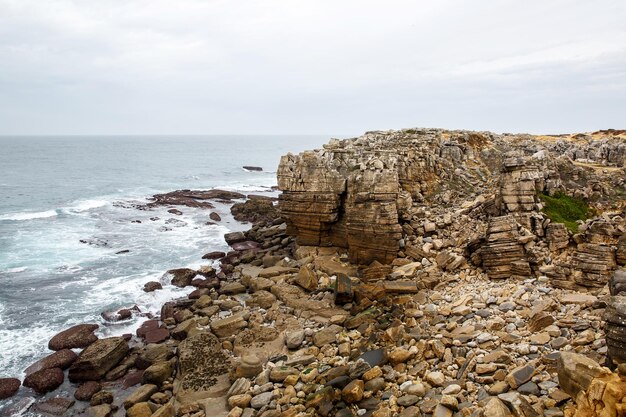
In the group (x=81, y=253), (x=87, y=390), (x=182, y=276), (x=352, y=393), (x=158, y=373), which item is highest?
(x=352, y=393)

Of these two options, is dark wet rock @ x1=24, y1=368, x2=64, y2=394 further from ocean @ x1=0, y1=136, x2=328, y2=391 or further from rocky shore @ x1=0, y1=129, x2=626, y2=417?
ocean @ x1=0, y1=136, x2=328, y2=391

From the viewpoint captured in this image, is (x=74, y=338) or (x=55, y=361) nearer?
(x=55, y=361)

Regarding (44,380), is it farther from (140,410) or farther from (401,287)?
(401,287)

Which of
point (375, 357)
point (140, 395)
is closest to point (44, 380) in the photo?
point (140, 395)

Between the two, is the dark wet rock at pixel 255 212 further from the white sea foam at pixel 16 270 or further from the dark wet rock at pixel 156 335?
the dark wet rock at pixel 156 335

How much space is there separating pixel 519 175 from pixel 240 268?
57.2ft

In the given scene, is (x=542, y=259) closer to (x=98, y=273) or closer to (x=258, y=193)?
(x=98, y=273)

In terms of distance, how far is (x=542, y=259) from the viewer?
16.9m

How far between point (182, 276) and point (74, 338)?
7948 mm

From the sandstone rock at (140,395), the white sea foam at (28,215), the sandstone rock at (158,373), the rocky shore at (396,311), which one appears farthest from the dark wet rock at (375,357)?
the white sea foam at (28,215)

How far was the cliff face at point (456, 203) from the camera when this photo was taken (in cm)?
1720

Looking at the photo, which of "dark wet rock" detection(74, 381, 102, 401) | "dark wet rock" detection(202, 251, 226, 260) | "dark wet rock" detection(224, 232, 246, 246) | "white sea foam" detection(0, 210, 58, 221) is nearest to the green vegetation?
"dark wet rock" detection(74, 381, 102, 401)

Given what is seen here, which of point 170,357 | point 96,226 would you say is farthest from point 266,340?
point 96,226

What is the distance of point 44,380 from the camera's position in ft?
52.8
